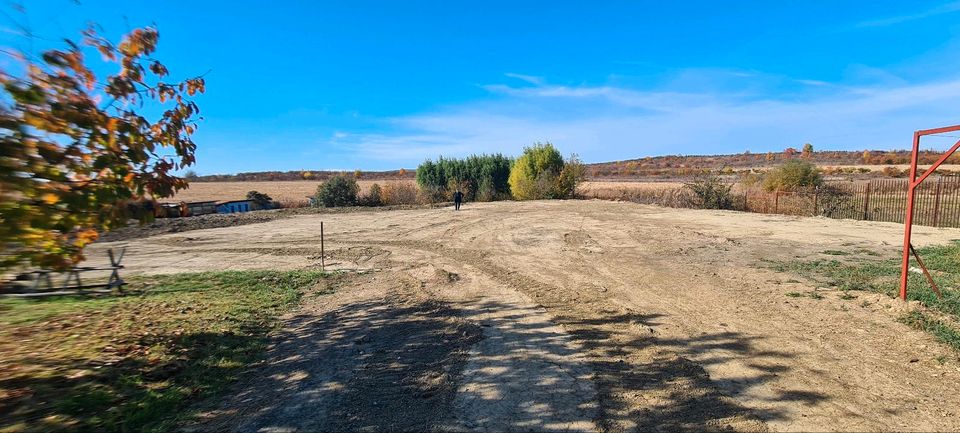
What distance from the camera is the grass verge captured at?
584cm

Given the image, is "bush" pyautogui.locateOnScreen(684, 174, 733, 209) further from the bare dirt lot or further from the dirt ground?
the bare dirt lot

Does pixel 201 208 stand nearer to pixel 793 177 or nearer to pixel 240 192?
pixel 240 192

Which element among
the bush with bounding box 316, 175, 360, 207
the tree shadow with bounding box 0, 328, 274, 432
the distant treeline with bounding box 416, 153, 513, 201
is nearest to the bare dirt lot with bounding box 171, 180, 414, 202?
the distant treeline with bounding box 416, 153, 513, 201

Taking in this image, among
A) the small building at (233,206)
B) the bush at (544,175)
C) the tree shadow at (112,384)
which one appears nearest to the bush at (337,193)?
the small building at (233,206)

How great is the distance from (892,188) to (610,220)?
1270 cm

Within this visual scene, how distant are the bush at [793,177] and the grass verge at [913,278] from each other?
55.5 ft

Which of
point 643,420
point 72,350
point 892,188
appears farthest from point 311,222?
point 892,188

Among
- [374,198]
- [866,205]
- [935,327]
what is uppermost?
[374,198]

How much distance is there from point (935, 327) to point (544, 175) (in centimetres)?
3263

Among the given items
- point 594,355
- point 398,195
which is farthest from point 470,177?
point 594,355

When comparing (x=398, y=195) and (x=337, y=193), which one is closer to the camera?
(x=337, y=193)

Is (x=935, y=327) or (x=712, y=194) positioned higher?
(x=712, y=194)

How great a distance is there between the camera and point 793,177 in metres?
28.0

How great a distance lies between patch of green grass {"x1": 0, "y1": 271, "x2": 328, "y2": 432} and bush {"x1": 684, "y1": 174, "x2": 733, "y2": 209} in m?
25.3
